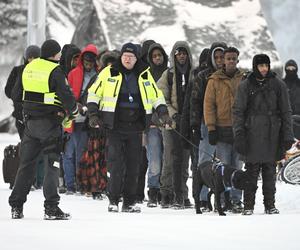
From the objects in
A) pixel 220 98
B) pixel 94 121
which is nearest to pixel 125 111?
pixel 94 121

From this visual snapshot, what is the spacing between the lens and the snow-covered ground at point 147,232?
26.7ft

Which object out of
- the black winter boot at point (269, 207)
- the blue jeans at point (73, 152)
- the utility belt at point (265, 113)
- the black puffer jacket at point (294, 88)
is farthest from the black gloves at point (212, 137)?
the black puffer jacket at point (294, 88)

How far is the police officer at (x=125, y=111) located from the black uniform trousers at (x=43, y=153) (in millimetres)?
1023

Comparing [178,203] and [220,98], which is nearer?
[220,98]

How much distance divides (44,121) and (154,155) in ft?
10.8

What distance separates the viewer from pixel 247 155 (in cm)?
1166

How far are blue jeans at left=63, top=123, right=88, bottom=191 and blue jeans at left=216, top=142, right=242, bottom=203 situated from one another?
316 cm

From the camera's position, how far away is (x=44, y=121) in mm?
10539

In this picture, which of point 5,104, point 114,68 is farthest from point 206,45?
point 114,68

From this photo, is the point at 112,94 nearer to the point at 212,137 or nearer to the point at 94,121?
the point at 94,121

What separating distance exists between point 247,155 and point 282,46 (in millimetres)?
23092

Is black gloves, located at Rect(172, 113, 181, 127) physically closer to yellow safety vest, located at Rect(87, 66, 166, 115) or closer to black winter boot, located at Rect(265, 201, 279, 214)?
yellow safety vest, located at Rect(87, 66, 166, 115)

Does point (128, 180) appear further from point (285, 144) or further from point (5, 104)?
point (5, 104)

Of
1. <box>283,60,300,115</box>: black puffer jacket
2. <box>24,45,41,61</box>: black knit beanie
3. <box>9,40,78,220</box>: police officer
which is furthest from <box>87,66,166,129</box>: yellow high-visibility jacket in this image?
<box>283,60,300,115</box>: black puffer jacket
